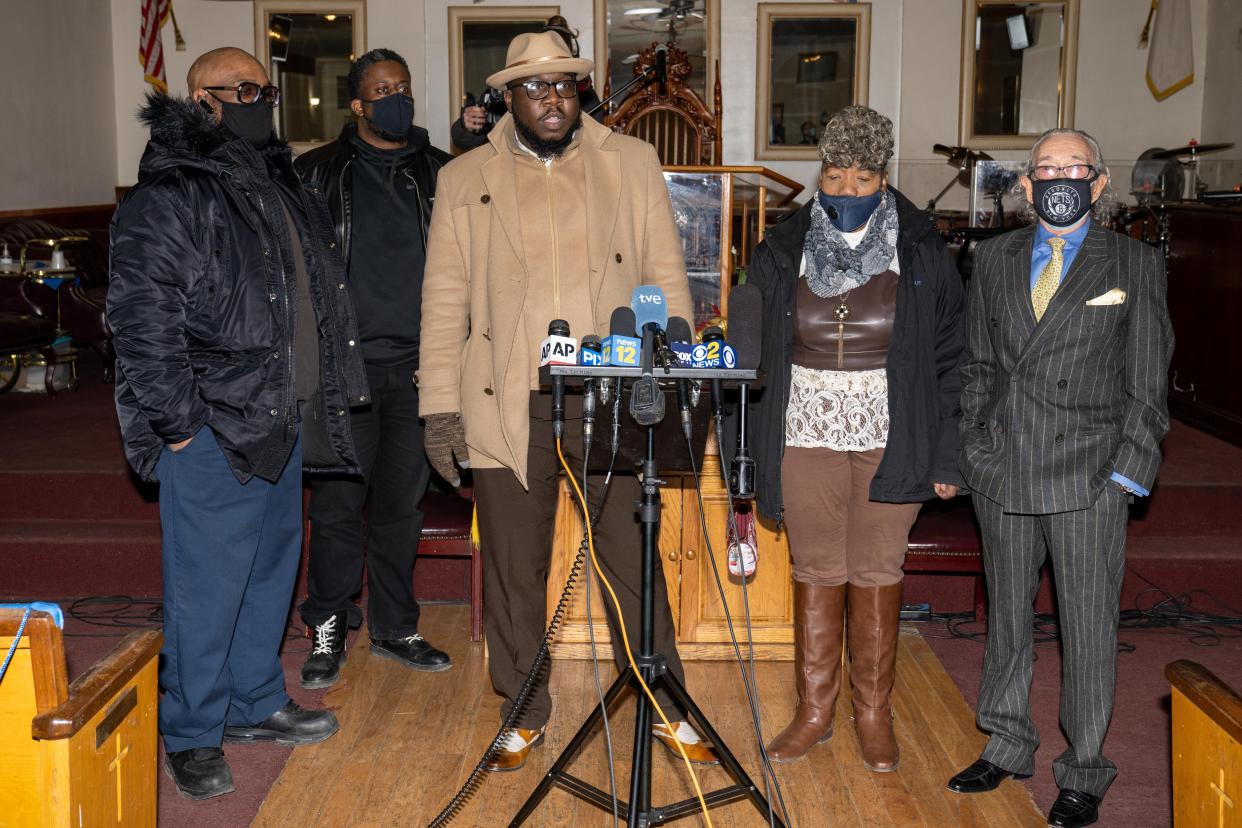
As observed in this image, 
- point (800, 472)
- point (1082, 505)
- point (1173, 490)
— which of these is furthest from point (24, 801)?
point (1173, 490)

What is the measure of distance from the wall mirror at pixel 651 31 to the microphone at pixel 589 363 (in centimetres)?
805

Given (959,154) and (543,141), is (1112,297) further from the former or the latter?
(959,154)

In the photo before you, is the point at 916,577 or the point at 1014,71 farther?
the point at 1014,71

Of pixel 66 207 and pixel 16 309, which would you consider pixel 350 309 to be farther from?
pixel 66 207

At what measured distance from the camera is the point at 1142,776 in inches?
123

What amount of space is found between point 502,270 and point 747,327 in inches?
31.7

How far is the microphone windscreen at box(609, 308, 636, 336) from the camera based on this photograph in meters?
2.16

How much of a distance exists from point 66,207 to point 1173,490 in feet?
25.0

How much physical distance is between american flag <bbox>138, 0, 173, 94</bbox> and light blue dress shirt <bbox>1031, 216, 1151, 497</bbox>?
8339 millimetres

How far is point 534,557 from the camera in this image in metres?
3.06

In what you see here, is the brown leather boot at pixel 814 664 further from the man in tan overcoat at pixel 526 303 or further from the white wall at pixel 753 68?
the white wall at pixel 753 68

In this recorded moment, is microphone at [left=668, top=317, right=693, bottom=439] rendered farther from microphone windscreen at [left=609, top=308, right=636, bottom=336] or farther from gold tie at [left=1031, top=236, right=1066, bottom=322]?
gold tie at [left=1031, top=236, right=1066, bottom=322]

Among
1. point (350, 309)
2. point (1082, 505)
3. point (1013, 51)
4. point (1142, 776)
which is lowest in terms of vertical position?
point (1142, 776)

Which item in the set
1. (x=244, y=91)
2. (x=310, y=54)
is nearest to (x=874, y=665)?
(x=244, y=91)
